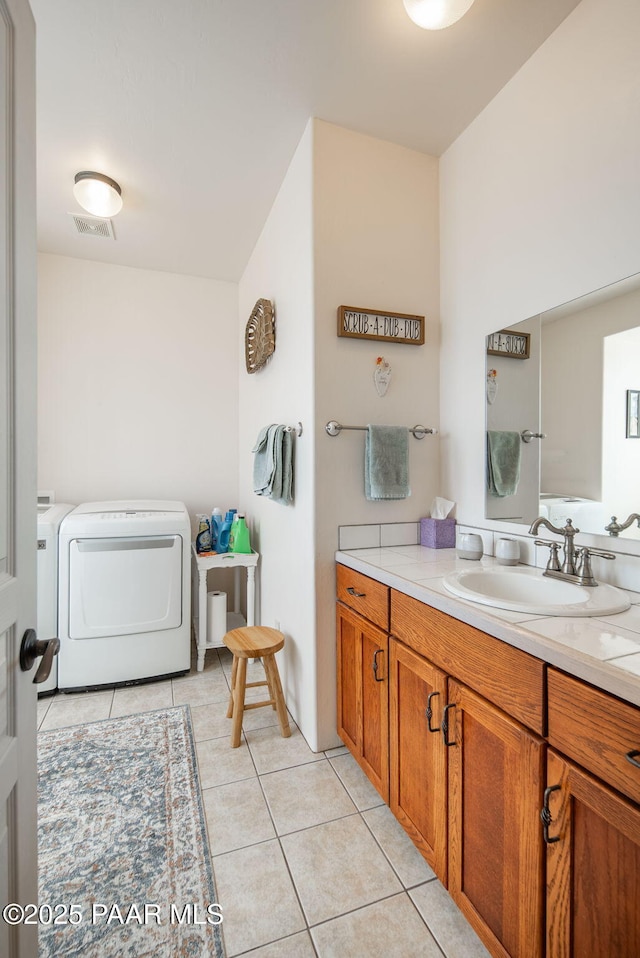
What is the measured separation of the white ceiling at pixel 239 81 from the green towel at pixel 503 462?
1.33 m

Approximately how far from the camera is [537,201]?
60.5 inches

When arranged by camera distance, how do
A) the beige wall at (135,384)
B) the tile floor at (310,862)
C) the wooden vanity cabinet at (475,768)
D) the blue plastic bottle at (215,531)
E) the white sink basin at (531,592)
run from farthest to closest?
the beige wall at (135,384) < the blue plastic bottle at (215,531) < the tile floor at (310,862) < the white sink basin at (531,592) < the wooden vanity cabinet at (475,768)

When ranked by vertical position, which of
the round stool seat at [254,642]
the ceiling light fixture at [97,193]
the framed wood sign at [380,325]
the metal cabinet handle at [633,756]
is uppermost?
the ceiling light fixture at [97,193]

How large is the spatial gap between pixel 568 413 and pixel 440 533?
70cm

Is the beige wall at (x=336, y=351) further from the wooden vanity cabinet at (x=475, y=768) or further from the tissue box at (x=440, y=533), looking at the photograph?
the wooden vanity cabinet at (x=475, y=768)

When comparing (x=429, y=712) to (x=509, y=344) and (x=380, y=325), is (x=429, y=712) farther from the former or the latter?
(x=380, y=325)

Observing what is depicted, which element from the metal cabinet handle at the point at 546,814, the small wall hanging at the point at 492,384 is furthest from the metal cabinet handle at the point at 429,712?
the small wall hanging at the point at 492,384

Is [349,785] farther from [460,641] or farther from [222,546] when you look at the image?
[222,546]

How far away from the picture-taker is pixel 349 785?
1.67m

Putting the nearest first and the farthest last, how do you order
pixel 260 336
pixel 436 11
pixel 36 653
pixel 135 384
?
1. pixel 36 653
2. pixel 436 11
3. pixel 260 336
4. pixel 135 384

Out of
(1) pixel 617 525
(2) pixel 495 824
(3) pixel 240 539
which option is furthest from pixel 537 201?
(3) pixel 240 539

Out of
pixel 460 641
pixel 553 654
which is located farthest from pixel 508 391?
pixel 553 654

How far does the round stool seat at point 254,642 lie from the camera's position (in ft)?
6.15

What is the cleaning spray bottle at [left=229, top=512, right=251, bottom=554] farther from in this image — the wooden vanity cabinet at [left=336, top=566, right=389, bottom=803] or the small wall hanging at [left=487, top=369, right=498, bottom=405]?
the small wall hanging at [left=487, top=369, right=498, bottom=405]
